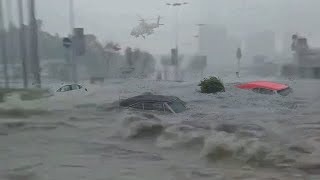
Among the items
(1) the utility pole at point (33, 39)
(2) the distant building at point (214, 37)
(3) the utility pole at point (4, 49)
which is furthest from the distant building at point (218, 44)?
(3) the utility pole at point (4, 49)

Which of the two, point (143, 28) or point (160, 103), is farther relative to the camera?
point (143, 28)

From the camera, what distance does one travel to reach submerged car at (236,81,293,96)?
2.53 metres

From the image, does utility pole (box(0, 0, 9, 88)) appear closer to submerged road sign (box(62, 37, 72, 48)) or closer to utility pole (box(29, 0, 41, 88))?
utility pole (box(29, 0, 41, 88))

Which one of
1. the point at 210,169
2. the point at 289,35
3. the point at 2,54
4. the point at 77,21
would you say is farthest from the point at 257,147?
the point at 2,54

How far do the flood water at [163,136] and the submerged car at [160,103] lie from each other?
0.12 feet

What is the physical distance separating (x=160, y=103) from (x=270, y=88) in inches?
23.9

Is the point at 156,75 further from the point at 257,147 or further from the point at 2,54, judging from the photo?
the point at 2,54

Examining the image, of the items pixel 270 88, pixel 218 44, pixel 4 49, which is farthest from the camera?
pixel 4 49

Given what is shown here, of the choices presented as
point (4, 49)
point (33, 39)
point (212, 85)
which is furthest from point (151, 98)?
point (4, 49)

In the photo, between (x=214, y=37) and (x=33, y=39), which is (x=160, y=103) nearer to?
(x=214, y=37)

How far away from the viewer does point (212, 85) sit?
8.45 feet

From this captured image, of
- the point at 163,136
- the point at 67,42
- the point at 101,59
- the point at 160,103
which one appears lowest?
the point at 163,136

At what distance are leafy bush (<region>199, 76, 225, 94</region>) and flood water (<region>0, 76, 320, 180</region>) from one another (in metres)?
0.04

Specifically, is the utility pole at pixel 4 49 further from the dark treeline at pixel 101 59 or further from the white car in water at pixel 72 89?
the white car in water at pixel 72 89
